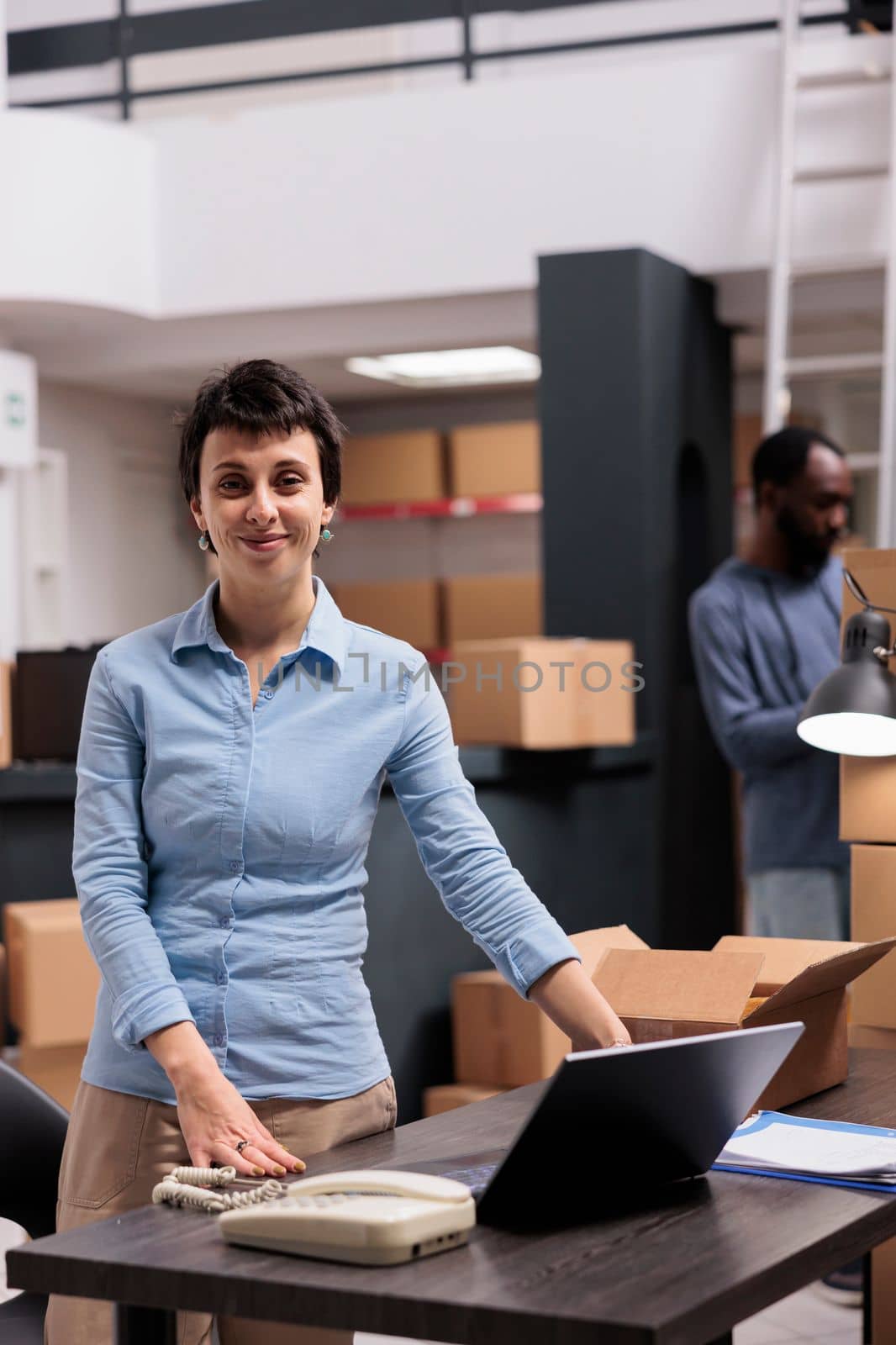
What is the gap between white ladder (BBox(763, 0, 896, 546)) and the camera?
189 inches

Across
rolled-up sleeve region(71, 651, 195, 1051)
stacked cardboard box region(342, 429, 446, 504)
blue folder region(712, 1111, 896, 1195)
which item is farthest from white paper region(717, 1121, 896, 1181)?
stacked cardboard box region(342, 429, 446, 504)

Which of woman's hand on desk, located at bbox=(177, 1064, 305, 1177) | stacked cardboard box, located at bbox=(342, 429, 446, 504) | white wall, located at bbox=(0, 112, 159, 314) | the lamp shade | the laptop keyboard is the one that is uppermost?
white wall, located at bbox=(0, 112, 159, 314)

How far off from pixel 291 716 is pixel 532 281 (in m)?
4.15

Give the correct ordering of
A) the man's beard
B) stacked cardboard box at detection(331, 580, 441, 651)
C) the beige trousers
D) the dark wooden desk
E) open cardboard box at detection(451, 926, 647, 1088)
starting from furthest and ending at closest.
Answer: stacked cardboard box at detection(331, 580, 441, 651)
open cardboard box at detection(451, 926, 647, 1088)
the man's beard
the beige trousers
the dark wooden desk

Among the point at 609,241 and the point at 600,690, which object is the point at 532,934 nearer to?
the point at 600,690

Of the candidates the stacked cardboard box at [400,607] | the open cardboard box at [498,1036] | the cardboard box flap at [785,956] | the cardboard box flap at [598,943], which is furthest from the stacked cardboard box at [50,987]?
the stacked cardboard box at [400,607]

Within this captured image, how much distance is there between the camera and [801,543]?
11.8ft

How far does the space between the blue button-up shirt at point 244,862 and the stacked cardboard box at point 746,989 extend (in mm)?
250

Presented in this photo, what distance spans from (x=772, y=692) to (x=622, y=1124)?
7.37ft

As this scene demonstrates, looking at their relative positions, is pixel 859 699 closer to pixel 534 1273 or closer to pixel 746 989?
pixel 746 989

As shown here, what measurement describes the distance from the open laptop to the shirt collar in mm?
554

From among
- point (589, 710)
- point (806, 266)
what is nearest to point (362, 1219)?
point (589, 710)

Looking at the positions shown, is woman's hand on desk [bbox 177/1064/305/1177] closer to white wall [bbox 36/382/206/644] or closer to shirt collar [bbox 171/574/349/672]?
shirt collar [bbox 171/574/349/672]

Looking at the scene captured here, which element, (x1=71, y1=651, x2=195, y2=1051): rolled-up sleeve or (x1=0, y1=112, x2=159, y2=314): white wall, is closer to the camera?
(x1=71, y1=651, x2=195, y2=1051): rolled-up sleeve
